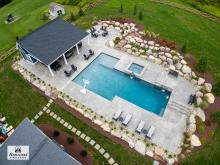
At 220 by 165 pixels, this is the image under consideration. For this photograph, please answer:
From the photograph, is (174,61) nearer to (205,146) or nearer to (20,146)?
(205,146)

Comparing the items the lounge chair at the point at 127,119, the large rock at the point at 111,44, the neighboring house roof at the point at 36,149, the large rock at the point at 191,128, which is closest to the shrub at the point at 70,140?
the neighboring house roof at the point at 36,149

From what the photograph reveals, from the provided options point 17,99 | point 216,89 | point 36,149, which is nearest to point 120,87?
point 216,89

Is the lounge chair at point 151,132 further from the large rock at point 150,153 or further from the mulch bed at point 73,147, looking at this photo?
the mulch bed at point 73,147

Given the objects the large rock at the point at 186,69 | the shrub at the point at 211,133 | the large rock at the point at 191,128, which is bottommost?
the shrub at the point at 211,133

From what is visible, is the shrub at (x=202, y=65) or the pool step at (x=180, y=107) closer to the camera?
the pool step at (x=180, y=107)

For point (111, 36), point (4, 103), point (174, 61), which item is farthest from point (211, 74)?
point (4, 103)

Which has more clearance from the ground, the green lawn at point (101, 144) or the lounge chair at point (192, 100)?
the lounge chair at point (192, 100)
